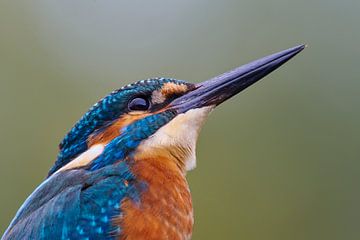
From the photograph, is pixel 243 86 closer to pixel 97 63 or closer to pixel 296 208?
pixel 296 208

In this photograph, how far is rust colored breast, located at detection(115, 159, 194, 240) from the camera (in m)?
2.21

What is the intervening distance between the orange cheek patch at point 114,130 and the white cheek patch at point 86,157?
0.03 metres

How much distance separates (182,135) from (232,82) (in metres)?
0.33

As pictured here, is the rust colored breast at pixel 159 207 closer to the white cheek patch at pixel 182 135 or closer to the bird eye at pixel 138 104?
the white cheek patch at pixel 182 135

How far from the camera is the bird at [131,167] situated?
2223 mm

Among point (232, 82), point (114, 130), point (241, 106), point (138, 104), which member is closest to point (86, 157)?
point (114, 130)

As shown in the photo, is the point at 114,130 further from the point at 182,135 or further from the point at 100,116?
the point at 182,135

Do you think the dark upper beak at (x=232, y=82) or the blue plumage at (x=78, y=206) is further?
the dark upper beak at (x=232, y=82)

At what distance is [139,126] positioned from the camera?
2527 millimetres

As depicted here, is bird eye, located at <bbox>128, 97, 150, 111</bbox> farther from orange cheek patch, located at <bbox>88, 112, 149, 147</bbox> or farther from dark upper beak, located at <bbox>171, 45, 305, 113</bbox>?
dark upper beak, located at <bbox>171, 45, 305, 113</bbox>

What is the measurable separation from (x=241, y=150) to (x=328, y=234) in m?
0.92

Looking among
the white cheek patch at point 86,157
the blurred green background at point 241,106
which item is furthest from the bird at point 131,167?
the blurred green background at point 241,106

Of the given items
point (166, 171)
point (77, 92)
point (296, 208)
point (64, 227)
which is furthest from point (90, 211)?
point (77, 92)

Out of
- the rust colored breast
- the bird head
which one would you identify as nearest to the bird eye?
the bird head
